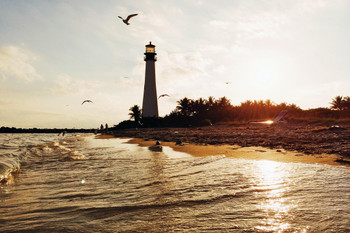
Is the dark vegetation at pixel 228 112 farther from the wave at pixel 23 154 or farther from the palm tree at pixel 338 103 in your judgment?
the wave at pixel 23 154

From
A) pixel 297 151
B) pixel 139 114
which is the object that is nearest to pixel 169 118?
pixel 139 114

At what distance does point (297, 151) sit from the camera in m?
7.70

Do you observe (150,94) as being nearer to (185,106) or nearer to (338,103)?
(185,106)

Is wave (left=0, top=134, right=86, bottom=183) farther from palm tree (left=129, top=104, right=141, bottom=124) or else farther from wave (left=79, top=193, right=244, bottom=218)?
palm tree (left=129, top=104, right=141, bottom=124)

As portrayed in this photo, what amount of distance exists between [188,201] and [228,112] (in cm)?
4130

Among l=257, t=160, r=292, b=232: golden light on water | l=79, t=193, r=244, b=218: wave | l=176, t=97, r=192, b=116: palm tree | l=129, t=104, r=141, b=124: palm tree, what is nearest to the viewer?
l=257, t=160, r=292, b=232: golden light on water

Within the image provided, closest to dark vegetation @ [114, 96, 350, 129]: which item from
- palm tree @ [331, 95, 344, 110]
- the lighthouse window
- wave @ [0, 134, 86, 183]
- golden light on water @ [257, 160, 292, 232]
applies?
palm tree @ [331, 95, 344, 110]

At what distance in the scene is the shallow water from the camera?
258 cm

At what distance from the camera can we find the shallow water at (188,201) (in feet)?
8.46

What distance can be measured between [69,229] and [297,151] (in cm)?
695

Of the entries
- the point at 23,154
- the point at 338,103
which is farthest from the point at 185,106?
the point at 23,154

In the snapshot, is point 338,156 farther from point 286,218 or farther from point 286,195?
point 286,218

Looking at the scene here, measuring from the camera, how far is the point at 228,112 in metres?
43.7

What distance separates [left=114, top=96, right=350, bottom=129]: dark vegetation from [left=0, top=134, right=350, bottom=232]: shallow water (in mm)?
31107
